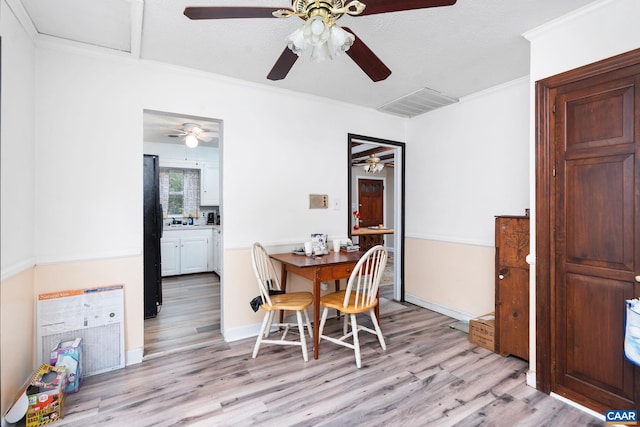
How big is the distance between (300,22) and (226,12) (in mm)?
773

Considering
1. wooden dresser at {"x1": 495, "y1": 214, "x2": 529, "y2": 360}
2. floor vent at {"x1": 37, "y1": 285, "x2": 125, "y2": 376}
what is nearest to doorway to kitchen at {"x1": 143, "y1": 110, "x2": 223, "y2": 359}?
floor vent at {"x1": 37, "y1": 285, "x2": 125, "y2": 376}

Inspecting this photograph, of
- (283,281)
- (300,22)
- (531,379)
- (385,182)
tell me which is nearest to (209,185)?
(283,281)

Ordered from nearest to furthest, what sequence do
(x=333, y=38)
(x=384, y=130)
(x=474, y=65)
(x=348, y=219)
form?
(x=333, y=38), (x=474, y=65), (x=348, y=219), (x=384, y=130)

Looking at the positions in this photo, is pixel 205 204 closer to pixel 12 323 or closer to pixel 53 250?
pixel 53 250

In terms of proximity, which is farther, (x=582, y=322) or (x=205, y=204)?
(x=205, y=204)

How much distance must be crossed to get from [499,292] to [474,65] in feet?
6.52

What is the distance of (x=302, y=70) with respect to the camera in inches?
109

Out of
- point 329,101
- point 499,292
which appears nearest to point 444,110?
point 329,101

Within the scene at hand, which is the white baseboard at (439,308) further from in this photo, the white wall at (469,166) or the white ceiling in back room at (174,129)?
the white ceiling in back room at (174,129)

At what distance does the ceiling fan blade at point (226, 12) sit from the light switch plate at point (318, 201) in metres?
2.12

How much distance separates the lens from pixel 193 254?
5594 millimetres

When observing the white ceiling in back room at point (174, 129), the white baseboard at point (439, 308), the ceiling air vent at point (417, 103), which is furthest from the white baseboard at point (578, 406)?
the white ceiling in back room at point (174, 129)

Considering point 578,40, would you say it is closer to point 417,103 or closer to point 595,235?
point 595,235

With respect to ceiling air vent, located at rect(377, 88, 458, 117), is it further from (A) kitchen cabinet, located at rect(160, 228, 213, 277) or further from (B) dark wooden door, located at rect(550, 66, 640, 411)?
(A) kitchen cabinet, located at rect(160, 228, 213, 277)
